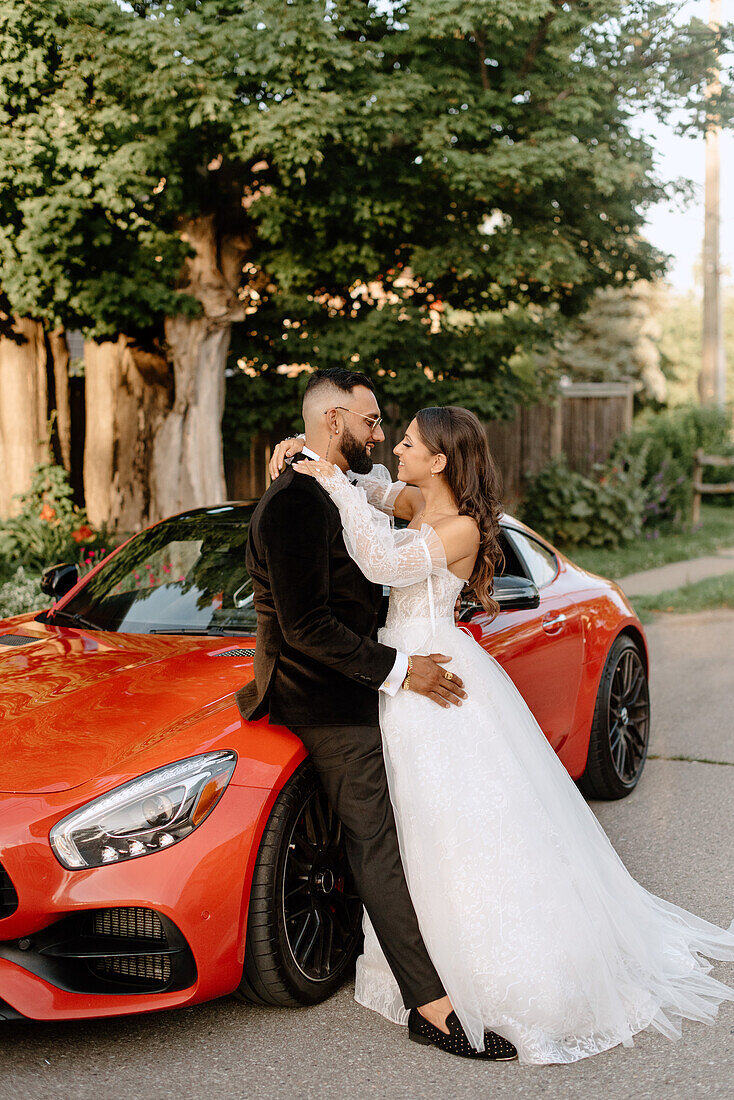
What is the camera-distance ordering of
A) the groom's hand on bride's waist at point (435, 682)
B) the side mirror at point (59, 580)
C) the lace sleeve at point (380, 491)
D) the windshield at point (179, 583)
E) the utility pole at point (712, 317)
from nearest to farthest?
the groom's hand on bride's waist at point (435, 682), the lace sleeve at point (380, 491), the windshield at point (179, 583), the side mirror at point (59, 580), the utility pole at point (712, 317)

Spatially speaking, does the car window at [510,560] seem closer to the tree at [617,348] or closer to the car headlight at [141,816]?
the car headlight at [141,816]

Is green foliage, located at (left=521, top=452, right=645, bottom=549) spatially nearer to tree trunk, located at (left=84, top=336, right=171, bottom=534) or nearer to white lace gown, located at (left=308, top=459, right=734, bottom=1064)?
tree trunk, located at (left=84, top=336, right=171, bottom=534)

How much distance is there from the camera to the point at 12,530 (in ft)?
34.9

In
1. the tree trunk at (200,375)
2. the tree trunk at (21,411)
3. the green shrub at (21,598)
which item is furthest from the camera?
the tree trunk at (21,411)

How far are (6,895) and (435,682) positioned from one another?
4.38ft

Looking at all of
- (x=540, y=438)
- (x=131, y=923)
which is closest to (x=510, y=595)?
(x=131, y=923)

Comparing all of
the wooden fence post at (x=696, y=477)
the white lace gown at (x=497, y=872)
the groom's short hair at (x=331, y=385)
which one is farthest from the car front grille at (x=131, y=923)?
the wooden fence post at (x=696, y=477)

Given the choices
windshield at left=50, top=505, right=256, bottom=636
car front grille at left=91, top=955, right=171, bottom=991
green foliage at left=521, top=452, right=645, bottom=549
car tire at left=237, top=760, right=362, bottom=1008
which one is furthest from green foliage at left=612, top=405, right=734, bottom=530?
car front grille at left=91, top=955, right=171, bottom=991

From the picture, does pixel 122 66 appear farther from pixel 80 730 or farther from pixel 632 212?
pixel 80 730

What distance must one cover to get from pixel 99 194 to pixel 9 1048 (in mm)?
6829

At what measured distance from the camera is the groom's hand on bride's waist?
338 centimetres

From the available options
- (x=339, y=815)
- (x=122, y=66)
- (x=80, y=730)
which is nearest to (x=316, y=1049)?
(x=339, y=815)

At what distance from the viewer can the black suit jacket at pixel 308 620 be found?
3205 millimetres

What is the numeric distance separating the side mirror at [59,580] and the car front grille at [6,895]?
215 cm
